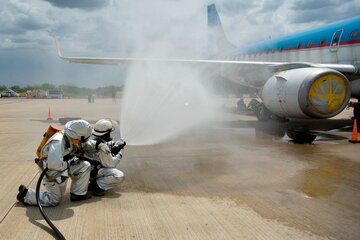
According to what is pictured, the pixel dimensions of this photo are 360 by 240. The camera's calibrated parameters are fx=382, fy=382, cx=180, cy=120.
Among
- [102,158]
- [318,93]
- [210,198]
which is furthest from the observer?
[318,93]

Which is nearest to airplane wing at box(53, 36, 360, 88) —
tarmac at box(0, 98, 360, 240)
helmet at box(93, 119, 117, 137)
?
tarmac at box(0, 98, 360, 240)

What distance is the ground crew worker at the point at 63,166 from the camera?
4.76 m

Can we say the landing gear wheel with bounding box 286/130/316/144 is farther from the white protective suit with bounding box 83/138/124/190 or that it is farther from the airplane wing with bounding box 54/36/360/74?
the white protective suit with bounding box 83/138/124/190

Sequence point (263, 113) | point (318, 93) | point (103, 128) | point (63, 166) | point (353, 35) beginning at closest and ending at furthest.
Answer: point (63, 166) → point (103, 128) → point (318, 93) → point (353, 35) → point (263, 113)

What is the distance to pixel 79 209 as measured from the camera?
16.0 ft

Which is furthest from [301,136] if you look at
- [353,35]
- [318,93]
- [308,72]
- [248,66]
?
[248,66]

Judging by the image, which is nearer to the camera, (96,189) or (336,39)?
(96,189)

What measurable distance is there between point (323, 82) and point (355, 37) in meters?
2.87

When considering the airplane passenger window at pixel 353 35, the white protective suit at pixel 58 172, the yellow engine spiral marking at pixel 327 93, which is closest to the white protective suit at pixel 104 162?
the white protective suit at pixel 58 172

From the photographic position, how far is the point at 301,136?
10875 millimetres

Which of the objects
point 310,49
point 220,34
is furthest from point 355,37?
point 220,34

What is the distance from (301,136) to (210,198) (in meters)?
6.43

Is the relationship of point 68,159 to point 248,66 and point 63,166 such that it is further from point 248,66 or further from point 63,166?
point 248,66

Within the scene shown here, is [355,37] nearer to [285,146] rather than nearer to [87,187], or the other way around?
[285,146]
